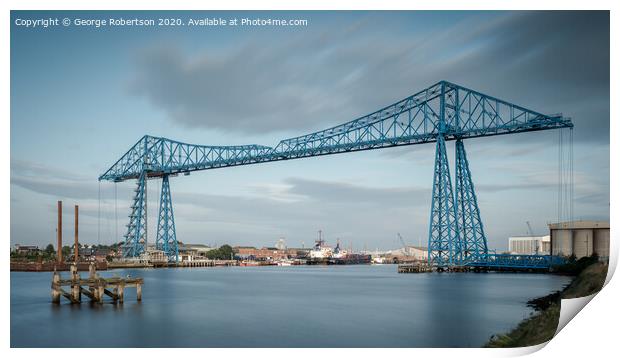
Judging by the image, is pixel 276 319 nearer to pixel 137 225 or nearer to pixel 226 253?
pixel 137 225

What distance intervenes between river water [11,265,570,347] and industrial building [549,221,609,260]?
14.0 feet

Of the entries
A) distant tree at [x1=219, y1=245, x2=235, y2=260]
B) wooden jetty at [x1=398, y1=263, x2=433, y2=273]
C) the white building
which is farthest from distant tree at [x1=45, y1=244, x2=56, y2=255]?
the white building

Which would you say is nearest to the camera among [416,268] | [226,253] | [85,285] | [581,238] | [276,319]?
[276,319]

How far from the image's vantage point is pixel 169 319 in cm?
1509

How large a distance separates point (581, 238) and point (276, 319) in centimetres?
1837

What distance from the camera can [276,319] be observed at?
15.3 m

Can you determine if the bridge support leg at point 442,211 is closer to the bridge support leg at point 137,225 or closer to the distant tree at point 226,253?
the bridge support leg at point 137,225

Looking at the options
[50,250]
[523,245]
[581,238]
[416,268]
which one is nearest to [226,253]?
[50,250]

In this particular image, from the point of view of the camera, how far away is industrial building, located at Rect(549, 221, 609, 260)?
25.4 meters

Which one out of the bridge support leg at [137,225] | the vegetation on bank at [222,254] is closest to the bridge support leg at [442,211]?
the bridge support leg at [137,225]

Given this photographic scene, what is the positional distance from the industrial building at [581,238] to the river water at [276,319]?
4263 mm

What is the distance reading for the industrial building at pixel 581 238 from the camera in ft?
83.4

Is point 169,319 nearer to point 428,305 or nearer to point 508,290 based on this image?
point 428,305
